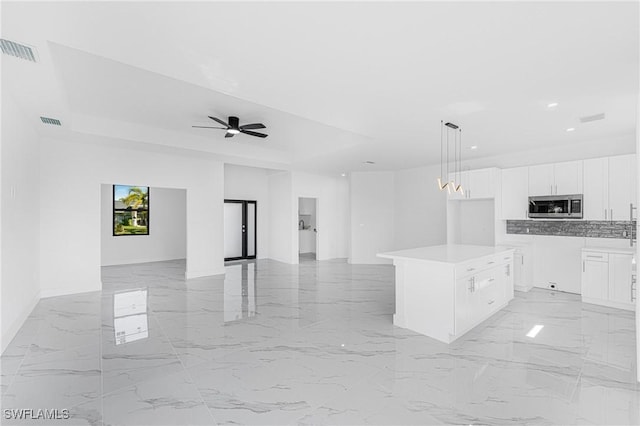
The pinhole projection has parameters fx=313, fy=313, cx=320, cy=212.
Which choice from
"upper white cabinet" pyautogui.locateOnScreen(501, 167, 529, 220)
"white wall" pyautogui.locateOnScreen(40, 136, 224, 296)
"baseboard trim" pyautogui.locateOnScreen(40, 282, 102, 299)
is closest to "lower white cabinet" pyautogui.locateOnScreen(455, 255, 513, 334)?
"upper white cabinet" pyautogui.locateOnScreen(501, 167, 529, 220)

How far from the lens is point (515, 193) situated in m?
5.89

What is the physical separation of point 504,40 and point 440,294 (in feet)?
8.13

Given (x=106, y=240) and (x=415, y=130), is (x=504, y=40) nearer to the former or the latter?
(x=415, y=130)

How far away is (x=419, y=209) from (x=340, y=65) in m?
5.87

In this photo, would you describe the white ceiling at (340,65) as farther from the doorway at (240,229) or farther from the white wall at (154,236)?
the doorway at (240,229)

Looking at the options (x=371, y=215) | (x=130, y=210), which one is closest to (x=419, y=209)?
(x=371, y=215)

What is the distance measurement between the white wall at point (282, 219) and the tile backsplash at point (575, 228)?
5160 millimetres

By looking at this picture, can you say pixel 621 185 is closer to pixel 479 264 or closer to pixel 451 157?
pixel 451 157

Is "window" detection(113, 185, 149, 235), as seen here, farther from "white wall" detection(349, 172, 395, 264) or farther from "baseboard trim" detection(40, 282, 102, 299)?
"white wall" detection(349, 172, 395, 264)

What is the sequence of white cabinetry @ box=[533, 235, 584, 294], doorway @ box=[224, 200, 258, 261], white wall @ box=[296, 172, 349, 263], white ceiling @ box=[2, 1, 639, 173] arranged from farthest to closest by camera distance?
doorway @ box=[224, 200, 258, 261] < white wall @ box=[296, 172, 349, 263] < white cabinetry @ box=[533, 235, 584, 294] < white ceiling @ box=[2, 1, 639, 173]

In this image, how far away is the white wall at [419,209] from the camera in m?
7.53

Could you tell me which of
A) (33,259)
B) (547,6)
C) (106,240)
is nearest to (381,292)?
(547,6)

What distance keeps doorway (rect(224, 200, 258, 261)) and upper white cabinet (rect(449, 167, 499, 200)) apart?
562 cm

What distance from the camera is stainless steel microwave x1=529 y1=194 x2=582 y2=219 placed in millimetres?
5160
